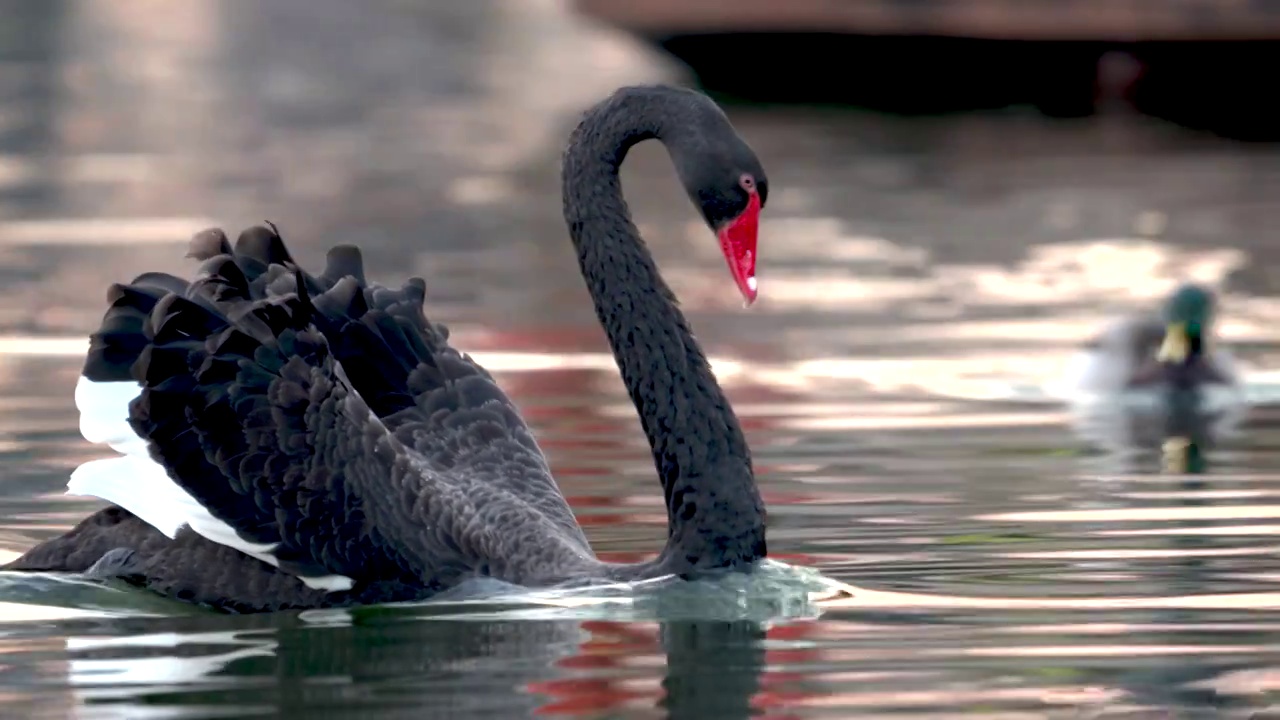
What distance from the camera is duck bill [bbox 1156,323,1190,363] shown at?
1087 cm

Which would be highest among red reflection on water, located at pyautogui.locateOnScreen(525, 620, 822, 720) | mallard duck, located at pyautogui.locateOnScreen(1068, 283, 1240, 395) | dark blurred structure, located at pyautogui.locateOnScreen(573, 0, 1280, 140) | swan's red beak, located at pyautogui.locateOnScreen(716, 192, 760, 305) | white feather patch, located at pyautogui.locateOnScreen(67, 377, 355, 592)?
dark blurred structure, located at pyautogui.locateOnScreen(573, 0, 1280, 140)

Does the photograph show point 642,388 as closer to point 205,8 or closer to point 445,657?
point 445,657

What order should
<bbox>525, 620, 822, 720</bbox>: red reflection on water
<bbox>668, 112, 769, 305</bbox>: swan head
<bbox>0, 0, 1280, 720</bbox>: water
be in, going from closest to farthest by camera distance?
<bbox>525, 620, 822, 720</bbox>: red reflection on water < <bbox>0, 0, 1280, 720</bbox>: water < <bbox>668, 112, 769, 305</bbox>: swan head

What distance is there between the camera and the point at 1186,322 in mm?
11062

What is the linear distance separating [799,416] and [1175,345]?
6.61 feet

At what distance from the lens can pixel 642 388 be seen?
6.54 meters

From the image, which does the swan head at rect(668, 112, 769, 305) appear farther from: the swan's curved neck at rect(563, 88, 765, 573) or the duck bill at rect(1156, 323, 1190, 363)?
the duck bill at rect(1156, 323, 1190, 363)

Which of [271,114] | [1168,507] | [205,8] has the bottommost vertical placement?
[1168,507]

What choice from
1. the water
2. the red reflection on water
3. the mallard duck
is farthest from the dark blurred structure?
the red reflection on water

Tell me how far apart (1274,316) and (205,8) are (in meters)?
41.6

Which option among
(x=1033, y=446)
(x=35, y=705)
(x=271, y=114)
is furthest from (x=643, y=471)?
(x=271, y=114)

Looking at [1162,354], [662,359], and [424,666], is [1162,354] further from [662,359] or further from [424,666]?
[424,666]

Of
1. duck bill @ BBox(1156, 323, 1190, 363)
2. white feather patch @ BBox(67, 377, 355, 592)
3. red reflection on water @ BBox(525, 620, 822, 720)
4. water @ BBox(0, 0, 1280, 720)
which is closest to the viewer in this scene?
red reflection on water @ BBox(525, 620, 822, 720)

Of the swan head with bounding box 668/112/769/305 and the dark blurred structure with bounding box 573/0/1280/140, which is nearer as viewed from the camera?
the swan head with bounding box 668/112/769/305
